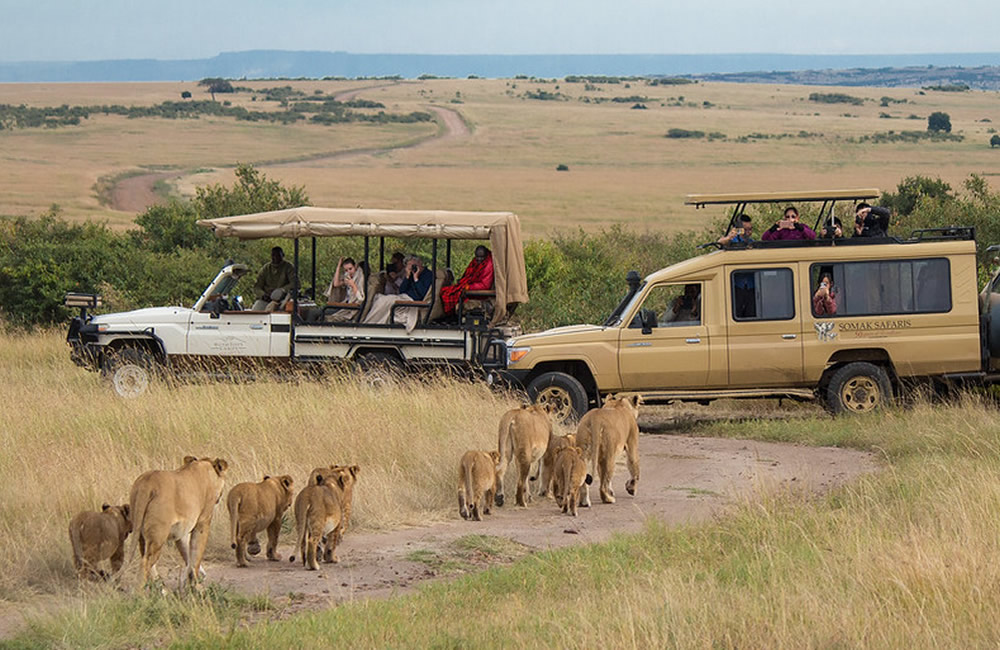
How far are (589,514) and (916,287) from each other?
5.83 metres

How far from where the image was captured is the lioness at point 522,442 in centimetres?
1059

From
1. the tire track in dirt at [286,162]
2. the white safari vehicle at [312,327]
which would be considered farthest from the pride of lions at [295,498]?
the tire track in dirt at [286,162]

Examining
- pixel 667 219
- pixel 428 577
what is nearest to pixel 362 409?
pixel 428 577

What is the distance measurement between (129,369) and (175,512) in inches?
335

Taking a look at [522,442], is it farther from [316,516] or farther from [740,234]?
[740,234]

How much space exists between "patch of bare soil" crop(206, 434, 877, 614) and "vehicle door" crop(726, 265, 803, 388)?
41.8 inches

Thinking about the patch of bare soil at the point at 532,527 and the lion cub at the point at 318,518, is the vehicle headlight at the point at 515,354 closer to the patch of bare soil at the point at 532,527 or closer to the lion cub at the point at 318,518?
the patch of bare soil at the point at 532,527

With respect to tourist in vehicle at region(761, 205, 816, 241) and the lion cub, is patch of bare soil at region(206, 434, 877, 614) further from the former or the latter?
tourist in vehicle at region(761, 205, 816, 241)

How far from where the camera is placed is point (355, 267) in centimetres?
1631

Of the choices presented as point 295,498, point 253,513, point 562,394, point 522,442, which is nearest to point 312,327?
point 562,394

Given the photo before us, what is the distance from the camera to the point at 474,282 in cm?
1608

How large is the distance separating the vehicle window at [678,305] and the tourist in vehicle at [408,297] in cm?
265

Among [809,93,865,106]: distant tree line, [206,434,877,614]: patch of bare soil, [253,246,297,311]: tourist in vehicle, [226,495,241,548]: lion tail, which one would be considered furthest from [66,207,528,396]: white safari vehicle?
[809,93,865,106]: distant tree line

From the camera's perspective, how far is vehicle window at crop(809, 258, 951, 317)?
14516 mm
